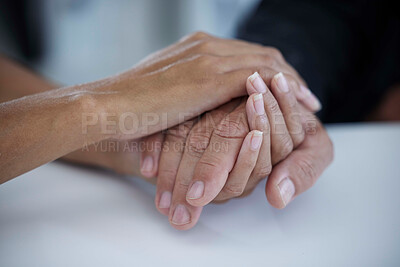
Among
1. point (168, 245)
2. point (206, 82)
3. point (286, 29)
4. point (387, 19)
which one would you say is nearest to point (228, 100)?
point (206, 82)

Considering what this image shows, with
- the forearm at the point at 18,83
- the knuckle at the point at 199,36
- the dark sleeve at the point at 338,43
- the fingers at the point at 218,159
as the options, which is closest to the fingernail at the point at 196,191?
the fingers at the point at 218,159

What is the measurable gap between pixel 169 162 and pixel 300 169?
0.25m

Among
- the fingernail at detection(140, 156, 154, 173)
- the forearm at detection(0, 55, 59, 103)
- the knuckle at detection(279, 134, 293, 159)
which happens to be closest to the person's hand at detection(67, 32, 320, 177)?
the fingernail at detection(140, 156, 154, 173)

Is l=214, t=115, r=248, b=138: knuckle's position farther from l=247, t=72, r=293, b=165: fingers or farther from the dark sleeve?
the dark sleeve

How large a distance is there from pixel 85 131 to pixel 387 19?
121 centimetres

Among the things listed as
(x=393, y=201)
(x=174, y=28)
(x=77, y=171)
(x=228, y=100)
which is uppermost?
(x=228, y=100)

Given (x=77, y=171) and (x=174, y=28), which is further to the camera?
(x=174, y=28)

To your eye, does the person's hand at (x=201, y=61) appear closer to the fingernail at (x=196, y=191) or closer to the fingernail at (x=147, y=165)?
the fingernail at (x=147, y=165)

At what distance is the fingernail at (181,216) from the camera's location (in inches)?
25.6

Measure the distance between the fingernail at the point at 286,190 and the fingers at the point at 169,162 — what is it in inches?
7.8

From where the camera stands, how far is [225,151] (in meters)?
0.68

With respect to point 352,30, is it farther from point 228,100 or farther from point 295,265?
point 295,265

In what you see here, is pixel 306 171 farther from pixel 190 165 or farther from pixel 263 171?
pixel 190 165

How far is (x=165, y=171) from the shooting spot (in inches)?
29.0
